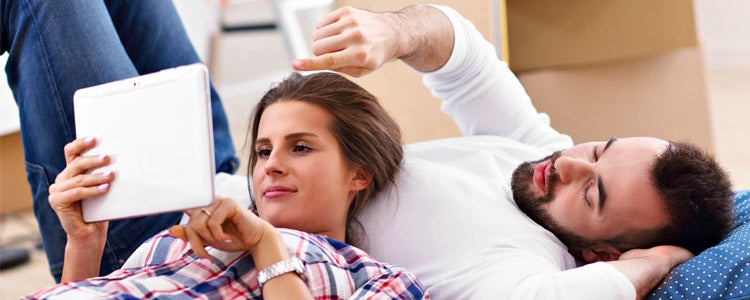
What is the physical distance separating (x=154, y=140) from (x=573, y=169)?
58cm

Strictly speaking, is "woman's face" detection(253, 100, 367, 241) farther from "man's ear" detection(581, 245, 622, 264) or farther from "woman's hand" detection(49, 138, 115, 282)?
"man's ear" detection(581, 245, 622, 264)

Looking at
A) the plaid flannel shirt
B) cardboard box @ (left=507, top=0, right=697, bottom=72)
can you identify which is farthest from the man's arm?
cardboard box @ (left=507, top=0, right=697, bottom=72)

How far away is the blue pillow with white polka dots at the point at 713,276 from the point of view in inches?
45.0

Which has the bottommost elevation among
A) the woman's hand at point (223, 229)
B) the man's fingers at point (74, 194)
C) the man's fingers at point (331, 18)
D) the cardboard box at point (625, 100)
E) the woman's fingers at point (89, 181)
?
the cardboard box at point (625, 100)

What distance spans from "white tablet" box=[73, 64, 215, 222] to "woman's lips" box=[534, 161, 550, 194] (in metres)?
0.54

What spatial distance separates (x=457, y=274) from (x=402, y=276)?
0.11 m

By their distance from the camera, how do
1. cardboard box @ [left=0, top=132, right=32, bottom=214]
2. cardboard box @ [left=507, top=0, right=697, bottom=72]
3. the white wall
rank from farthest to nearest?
1. the white wall
2. cardboard box @ [left=0, top=132, right=32, bottom=214]
3. cardboard box @ [left=507, top=0, right=697, bottom=72]

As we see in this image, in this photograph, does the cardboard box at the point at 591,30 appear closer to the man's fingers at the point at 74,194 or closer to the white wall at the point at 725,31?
the man's fingers at the point at 74,194

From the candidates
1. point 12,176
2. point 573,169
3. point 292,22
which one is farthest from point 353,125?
point 292,22

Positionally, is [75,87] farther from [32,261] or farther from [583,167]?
[32,261]

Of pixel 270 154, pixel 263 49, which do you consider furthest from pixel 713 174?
pixel 263 49

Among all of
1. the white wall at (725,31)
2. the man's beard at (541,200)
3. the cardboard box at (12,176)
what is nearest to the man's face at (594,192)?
the man's beard at (541,200)

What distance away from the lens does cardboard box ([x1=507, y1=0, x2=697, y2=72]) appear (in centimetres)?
211

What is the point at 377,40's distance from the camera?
124 centimetres
